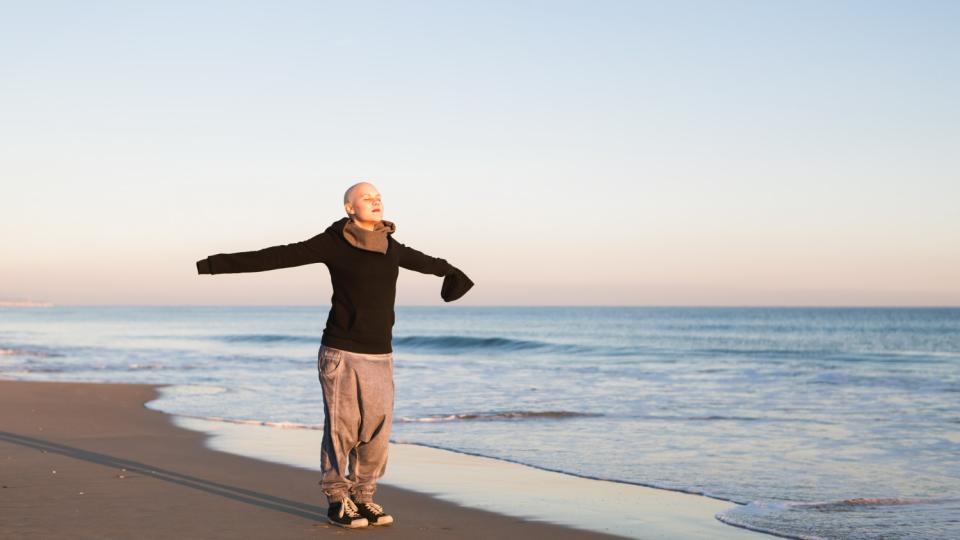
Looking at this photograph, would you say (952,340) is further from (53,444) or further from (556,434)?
(53,444)

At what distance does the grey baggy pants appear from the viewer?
537 cm

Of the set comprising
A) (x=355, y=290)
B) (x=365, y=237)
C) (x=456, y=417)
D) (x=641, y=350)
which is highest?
(x=365, y=237)

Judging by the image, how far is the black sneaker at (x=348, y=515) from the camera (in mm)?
5453

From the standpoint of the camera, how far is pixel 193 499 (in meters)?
6.38

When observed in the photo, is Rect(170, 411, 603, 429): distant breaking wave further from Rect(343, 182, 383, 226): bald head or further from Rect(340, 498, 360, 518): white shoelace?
Rect(343, 182, 383, 226): bald head

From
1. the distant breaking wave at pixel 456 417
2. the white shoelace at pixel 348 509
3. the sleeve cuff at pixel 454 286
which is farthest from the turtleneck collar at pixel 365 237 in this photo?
the distant breaking wave at pixel 456 417

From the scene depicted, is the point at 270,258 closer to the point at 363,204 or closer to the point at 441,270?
the point at 363,204

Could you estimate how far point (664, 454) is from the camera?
9523 millimetres

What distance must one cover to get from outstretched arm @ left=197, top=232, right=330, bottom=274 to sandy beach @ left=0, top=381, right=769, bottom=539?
1.43m

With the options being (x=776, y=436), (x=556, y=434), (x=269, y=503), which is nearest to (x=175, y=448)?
(x=269, y=503)

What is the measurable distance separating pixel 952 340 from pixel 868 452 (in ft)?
167

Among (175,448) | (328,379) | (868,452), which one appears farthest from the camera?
(868,452)

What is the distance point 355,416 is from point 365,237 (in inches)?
38.2

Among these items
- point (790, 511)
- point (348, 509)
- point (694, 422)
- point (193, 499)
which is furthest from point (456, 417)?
point (348, 509)
